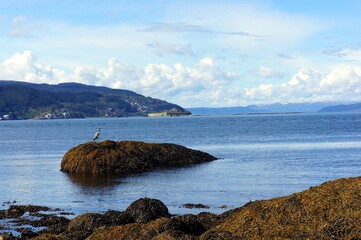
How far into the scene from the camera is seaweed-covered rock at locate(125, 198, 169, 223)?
23489mm

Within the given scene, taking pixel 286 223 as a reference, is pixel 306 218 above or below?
above

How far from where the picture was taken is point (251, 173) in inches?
1753

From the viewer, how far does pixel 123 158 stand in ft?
163

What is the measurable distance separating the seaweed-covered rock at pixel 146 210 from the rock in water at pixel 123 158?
21.8 meters

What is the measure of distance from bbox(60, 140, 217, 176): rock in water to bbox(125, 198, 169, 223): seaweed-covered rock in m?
21.8

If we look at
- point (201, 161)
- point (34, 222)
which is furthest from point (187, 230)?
point (201, 161)

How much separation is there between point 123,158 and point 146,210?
85.0 feet

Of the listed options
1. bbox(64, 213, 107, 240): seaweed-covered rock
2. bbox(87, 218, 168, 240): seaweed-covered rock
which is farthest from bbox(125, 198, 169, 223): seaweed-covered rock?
bbox(87, 218, 168, 240): seaweed-covered rock

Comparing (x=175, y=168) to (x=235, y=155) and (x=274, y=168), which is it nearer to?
(x=274, y=168)

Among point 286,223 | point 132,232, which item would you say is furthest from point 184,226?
point 286,223

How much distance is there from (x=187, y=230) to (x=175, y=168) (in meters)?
32.0

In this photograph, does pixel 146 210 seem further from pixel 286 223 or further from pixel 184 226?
pixel 286 223

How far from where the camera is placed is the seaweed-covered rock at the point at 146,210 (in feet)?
77.1

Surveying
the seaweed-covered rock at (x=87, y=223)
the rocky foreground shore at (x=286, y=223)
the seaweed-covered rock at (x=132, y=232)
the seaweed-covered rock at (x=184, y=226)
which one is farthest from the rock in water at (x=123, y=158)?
the seaweed-covered rock at (x=132, y=232)
